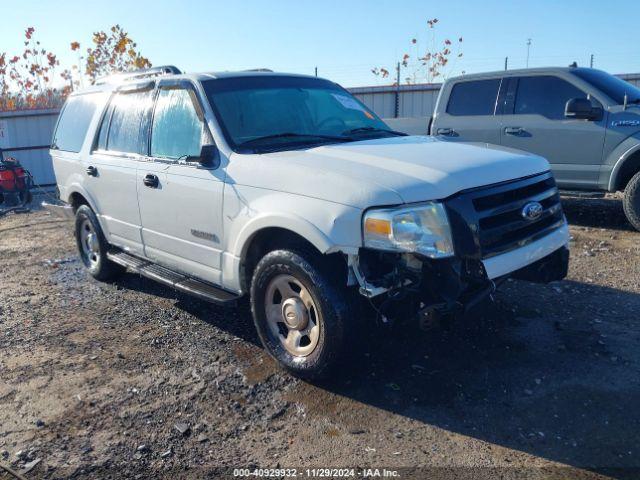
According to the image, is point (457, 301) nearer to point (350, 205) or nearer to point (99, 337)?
point (350, 205)

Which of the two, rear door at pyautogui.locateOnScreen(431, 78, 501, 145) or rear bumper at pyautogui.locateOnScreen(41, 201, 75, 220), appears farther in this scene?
rear door at pyautogui.locateOnScreen(431, 78, 501, 145)

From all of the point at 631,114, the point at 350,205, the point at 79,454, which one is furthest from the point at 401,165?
the point at 631,114

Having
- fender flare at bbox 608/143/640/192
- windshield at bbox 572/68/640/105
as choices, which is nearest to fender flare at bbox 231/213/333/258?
fender flare at bbox 608/143/640/192

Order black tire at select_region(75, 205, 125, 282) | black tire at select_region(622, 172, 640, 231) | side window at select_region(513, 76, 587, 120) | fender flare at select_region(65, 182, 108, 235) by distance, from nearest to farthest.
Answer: fender flare at select_region(65, 182, 108, 235), black tire at select_region(75, 205, 125, 282), black tire at select_region(622, 172, 640, 231), side window at select_region(513, 76, 587, 120)

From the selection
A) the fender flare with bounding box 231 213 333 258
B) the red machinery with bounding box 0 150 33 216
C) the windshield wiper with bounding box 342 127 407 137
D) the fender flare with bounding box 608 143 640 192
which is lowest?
the red machinery with bounding box 0 150 33 216

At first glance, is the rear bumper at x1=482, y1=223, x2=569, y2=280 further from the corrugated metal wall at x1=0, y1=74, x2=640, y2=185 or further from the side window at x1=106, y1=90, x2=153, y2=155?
the corrugated metal wall at x1=0, y1=74, x2=640, y2=185

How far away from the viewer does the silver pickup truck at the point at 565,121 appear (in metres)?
6.86

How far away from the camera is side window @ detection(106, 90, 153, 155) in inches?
189

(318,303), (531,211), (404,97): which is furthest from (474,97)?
(404,97)

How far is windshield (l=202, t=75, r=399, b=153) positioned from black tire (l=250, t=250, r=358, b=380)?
881 mm

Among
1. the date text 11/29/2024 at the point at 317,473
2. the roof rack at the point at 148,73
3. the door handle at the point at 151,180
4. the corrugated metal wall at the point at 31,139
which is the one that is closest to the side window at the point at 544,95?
the roof rack at the point at 148,73

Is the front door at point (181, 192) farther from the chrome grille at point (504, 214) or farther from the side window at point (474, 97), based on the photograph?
the side window at point (474, 97)

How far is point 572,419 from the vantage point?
10.3 ft

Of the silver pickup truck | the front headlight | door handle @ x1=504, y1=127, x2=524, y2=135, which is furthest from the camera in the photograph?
door handle @ x1=504, y1=127, x2=524, y2=135
